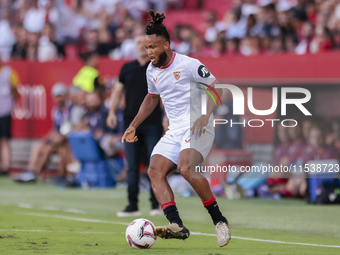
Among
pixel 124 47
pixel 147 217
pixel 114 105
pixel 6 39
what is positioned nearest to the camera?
pixel 147 217

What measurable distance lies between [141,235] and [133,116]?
3231 millimetres

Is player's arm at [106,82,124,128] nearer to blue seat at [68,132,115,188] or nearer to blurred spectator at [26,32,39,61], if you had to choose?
blue seat at [68,132,115,188]

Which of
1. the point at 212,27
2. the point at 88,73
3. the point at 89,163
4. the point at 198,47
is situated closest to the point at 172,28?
the point at 212,27

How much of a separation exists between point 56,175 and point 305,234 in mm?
8815

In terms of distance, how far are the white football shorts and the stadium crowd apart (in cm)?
674

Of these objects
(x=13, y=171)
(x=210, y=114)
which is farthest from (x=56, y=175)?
(x=210, y=114)

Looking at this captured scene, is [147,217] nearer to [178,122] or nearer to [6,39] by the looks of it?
[178,122]

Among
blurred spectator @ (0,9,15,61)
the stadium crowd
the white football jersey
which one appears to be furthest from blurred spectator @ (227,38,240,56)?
blurred spectator @ (0,9,15,61)

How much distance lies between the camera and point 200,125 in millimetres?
5938

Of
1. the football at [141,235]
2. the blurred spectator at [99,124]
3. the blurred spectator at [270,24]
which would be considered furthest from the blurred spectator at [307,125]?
the football at [141,235]

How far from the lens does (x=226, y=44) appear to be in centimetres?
1379

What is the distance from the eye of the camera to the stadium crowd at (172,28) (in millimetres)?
13133

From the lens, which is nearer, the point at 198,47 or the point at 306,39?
the point at 306,39

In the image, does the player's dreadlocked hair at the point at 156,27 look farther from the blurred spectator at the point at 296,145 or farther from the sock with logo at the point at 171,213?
the blurred spectator at the point at 296,145
